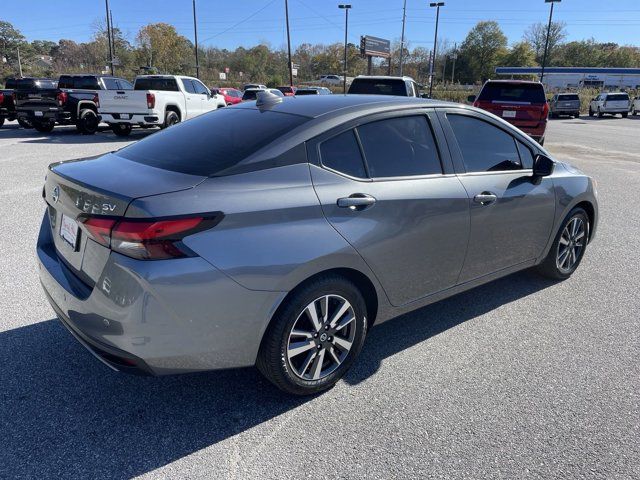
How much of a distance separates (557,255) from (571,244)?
25 cm

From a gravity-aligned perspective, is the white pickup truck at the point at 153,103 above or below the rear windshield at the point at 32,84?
below

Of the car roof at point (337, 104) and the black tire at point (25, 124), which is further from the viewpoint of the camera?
the black tire at point (25, 124)

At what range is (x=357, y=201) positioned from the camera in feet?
9.22

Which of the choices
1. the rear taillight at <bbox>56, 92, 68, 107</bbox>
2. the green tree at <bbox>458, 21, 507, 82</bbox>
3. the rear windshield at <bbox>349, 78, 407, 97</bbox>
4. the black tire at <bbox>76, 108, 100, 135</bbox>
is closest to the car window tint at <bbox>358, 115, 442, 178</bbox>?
the rear windshield at <bbox>349, 78, 407, 97</bbox>

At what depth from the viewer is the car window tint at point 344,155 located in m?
2.86

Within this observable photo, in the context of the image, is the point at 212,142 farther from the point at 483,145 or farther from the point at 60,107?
the point at 60,107

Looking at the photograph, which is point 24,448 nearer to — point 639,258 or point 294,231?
point 294,231

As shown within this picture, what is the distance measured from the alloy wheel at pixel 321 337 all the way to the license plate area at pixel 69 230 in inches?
48.9

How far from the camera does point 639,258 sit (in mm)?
5445

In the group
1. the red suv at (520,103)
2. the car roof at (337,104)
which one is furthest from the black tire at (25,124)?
the car roof at (337,104)

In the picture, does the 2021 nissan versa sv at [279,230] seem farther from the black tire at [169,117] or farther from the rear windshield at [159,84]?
the rear windshield at [159,84]

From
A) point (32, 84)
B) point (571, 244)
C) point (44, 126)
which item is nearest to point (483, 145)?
point (571, 244)

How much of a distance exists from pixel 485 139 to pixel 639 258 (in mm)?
2951

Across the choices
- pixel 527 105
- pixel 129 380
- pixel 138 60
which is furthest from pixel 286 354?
pixel 138 60
